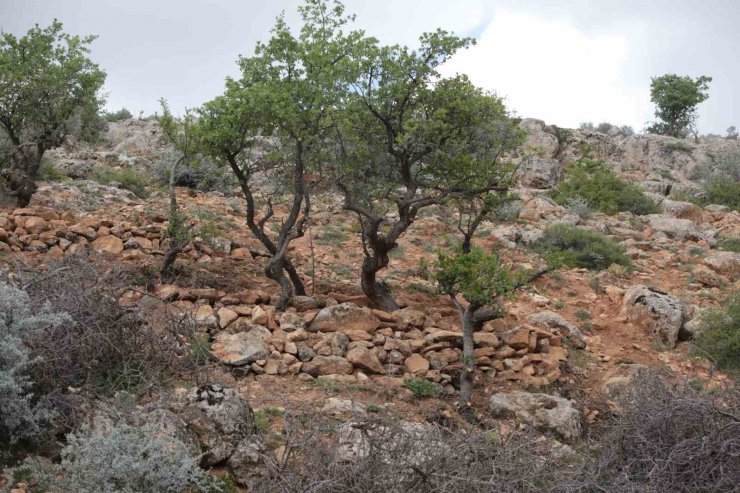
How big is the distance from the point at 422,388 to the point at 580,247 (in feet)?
24.5

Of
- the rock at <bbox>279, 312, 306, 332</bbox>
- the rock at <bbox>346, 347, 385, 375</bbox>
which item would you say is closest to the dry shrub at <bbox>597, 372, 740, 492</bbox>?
the rock at <bbox>346, 347, 385, 375</bbox>

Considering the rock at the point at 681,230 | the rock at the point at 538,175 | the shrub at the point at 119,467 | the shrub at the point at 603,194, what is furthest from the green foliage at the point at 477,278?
the rock at the point at 538,175

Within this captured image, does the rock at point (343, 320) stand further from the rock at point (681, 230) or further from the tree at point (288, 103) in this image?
the rock at point (681, 230)

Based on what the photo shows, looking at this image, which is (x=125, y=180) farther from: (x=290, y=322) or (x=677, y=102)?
(x=677, y=102)

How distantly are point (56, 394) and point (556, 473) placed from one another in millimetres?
3326

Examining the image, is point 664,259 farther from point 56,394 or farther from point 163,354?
point 56,394

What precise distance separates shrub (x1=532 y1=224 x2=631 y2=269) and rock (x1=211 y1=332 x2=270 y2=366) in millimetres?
6639

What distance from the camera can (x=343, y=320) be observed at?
7.86m

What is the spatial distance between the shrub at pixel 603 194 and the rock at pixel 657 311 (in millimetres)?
8704

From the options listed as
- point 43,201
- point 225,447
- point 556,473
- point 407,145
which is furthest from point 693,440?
point 43,201

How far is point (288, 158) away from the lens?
9078mm

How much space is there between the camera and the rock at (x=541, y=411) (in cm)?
632

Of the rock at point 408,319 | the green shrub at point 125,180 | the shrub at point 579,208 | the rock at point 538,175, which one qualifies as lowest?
the rock at point 408,319

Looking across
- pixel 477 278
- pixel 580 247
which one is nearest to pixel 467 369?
pixel 477 278
